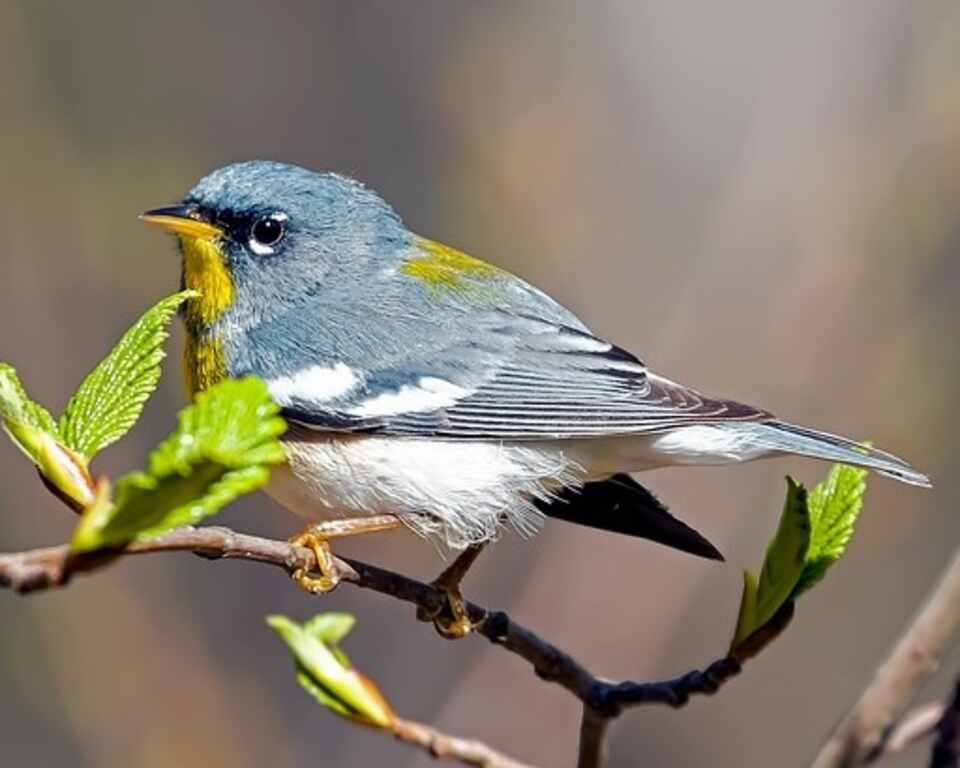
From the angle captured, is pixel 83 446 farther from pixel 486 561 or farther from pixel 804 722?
pixel 804 722

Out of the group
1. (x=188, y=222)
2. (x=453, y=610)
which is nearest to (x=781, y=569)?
(x=453, y=610)

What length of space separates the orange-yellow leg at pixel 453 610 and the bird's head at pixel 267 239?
0.69 metres

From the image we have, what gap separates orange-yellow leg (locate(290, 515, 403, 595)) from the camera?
2.15 metres

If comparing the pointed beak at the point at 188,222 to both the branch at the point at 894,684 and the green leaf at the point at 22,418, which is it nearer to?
the green leaf at the point at 22,418

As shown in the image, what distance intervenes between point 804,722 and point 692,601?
101 cm

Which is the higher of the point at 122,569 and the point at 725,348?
the point at 725,348

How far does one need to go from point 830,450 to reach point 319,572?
917mm

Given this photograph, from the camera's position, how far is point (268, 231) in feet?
9.71

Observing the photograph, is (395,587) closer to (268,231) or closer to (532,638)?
(532,638)

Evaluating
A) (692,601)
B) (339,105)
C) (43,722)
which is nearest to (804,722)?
(692,601)

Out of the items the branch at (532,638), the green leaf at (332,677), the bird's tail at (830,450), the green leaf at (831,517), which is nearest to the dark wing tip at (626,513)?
the bird's tail at (830,450)

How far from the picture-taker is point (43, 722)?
454 centimetres

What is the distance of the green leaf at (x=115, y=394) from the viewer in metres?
1.47

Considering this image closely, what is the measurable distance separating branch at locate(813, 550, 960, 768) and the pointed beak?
1765 millimetres
